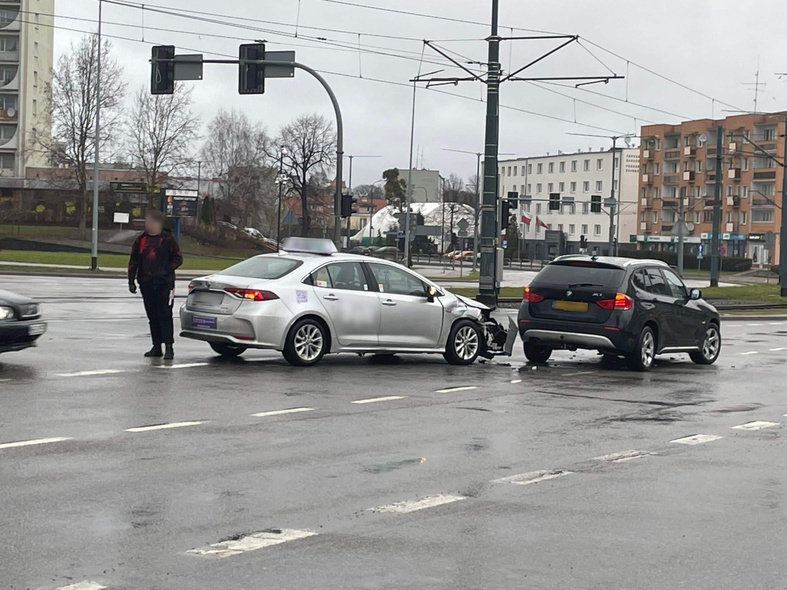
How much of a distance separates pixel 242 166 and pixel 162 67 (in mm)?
81737

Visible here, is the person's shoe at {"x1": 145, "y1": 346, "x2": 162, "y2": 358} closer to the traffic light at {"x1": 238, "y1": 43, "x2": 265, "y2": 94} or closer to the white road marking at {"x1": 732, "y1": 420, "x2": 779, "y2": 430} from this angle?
the white road marking at {"x1": 732, "y1": 420, "x2": 779, "y2": 430}

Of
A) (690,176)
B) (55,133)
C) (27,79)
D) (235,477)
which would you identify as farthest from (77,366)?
(690,176)

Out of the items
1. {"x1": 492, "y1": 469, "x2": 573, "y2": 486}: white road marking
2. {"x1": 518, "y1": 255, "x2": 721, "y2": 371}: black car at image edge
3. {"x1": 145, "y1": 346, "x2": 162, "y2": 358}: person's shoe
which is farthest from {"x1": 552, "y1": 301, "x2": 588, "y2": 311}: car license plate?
{"x1": 492, "y1": 469, "x2": 573, "y2": 486}: white road marking

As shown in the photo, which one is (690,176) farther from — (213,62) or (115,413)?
(115,413)

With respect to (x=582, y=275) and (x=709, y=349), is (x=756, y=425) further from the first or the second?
(x=709, y=349)

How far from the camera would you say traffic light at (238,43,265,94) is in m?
28.8

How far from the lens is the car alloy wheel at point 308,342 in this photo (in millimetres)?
14945

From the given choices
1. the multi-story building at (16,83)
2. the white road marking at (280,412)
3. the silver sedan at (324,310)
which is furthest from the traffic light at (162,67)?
the multi-story building at (16,83)

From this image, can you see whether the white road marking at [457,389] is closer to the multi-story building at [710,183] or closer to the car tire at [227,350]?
the car tire at [227,350]

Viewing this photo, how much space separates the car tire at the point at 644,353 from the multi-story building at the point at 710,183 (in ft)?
302

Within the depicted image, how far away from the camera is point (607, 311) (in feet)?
54.8

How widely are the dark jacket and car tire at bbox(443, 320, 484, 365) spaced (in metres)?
3.86

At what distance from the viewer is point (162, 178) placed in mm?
79938

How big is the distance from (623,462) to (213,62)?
71.4 ft
